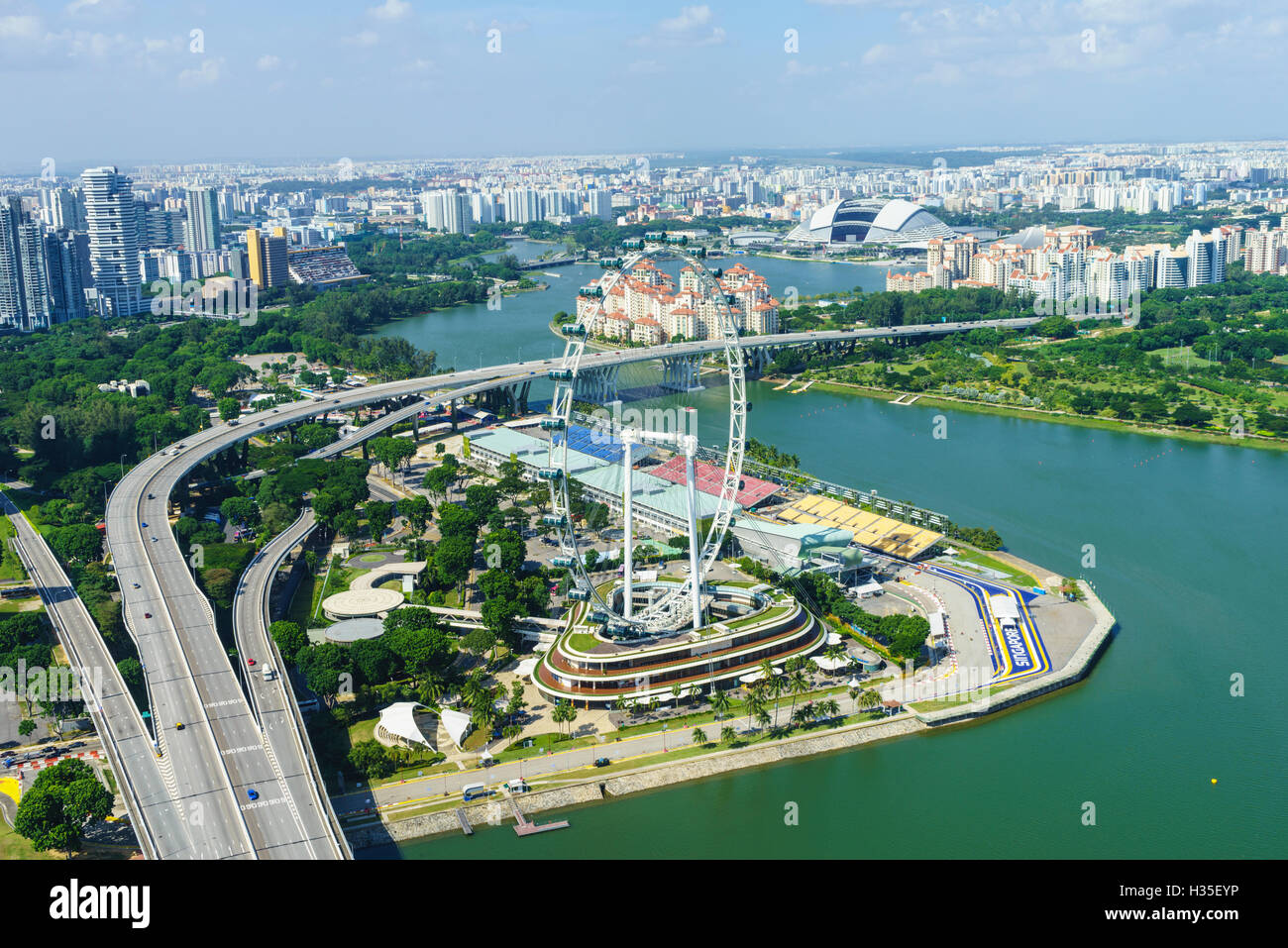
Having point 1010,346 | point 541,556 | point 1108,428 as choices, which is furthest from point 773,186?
point 541,556

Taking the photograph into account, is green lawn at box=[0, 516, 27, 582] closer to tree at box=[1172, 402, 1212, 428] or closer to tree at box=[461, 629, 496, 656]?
→ tree at box=[461, 629, 496, 656]

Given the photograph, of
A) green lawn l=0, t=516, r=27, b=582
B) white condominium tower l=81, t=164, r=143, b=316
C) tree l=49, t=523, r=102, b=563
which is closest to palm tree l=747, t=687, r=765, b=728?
tree l=49, t=523, r=102, b=563

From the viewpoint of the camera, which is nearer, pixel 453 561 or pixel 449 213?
pixel 453 561

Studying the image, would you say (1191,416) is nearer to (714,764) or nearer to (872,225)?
(714,764)

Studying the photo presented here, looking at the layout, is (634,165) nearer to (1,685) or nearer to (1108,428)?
(1108,428)

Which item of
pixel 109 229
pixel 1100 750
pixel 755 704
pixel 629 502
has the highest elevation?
pixel 109 229

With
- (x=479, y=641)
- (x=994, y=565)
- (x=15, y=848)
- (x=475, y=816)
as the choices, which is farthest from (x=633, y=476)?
(x=15, y=848)

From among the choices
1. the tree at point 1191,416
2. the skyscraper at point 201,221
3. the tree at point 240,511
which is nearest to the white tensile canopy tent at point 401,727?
the tree at point 240,511
